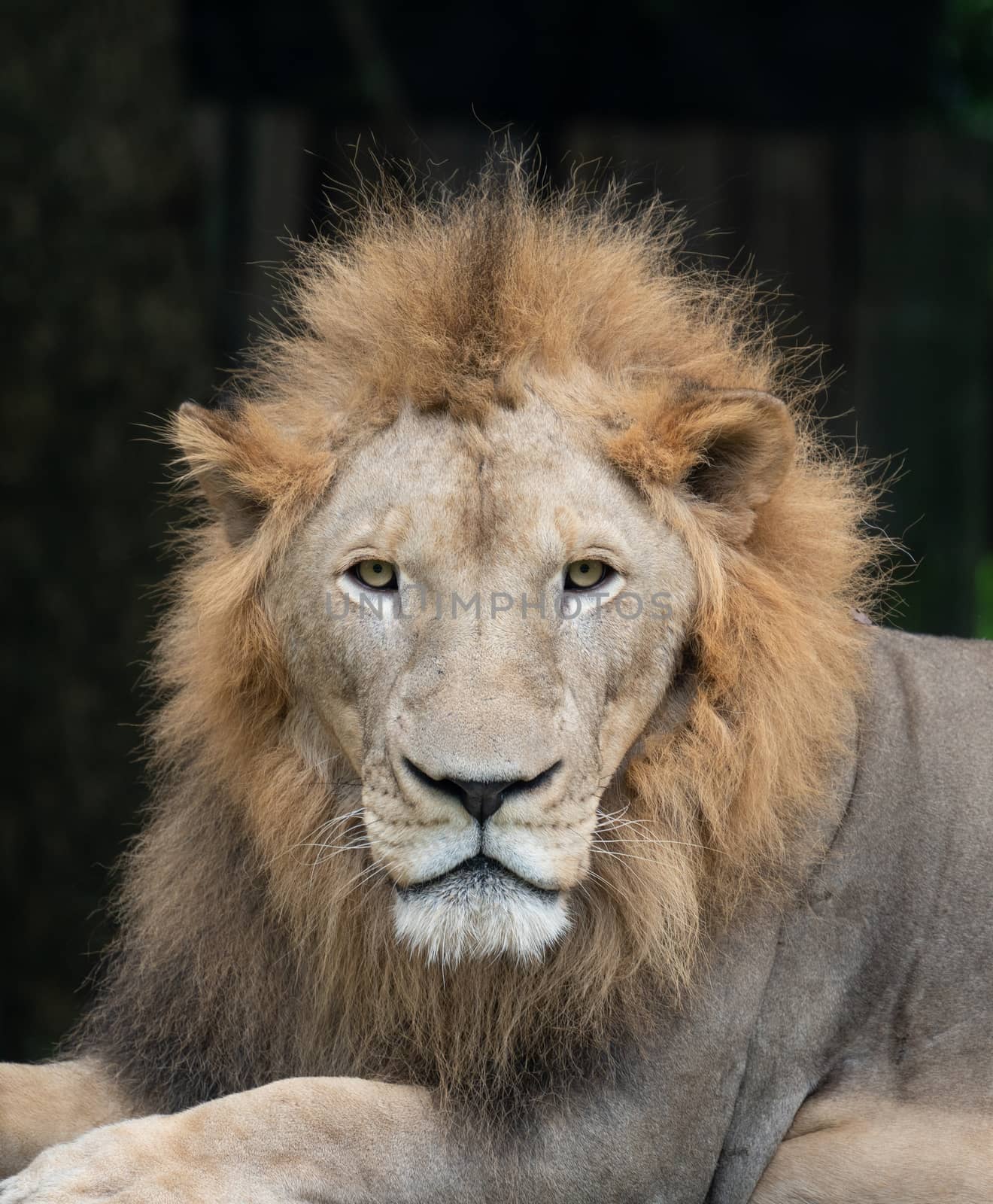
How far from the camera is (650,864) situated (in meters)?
3.10

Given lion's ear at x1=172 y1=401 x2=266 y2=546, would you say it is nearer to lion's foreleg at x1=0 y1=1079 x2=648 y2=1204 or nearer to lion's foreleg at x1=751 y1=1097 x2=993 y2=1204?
lion's foreleg at x1=0 y1=1079 x2=648 y2=1204

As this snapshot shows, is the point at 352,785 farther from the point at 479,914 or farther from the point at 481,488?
the point at 481,488

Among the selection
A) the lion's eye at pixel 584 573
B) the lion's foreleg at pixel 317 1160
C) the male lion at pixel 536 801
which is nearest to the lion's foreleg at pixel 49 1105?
the male lion at pixel 536 801

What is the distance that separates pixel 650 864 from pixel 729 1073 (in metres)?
0.41

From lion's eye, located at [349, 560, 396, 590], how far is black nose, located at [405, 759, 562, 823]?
1.26 ft

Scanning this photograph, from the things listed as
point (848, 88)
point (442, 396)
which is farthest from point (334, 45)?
point (442, 396)

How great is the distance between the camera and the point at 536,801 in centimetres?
280

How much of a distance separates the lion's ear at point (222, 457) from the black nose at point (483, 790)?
29.3 inches

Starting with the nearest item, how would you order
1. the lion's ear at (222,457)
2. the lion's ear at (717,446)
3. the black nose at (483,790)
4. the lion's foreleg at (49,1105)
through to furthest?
1. the black nose at (483,790)
2. the lion's ear at (717,446)
3. the lion's ear at (222,457)
4. the lion's foreleg at (49,1105)

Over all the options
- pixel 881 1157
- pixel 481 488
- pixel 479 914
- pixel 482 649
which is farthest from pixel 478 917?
pixel 881 1157

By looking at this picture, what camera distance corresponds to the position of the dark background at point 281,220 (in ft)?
21.9

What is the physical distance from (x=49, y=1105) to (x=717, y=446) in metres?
1.81

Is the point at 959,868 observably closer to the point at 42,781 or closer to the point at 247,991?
the point at 247,991

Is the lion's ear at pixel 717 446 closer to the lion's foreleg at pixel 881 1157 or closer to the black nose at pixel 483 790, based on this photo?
the black nose at pixel 483 790
